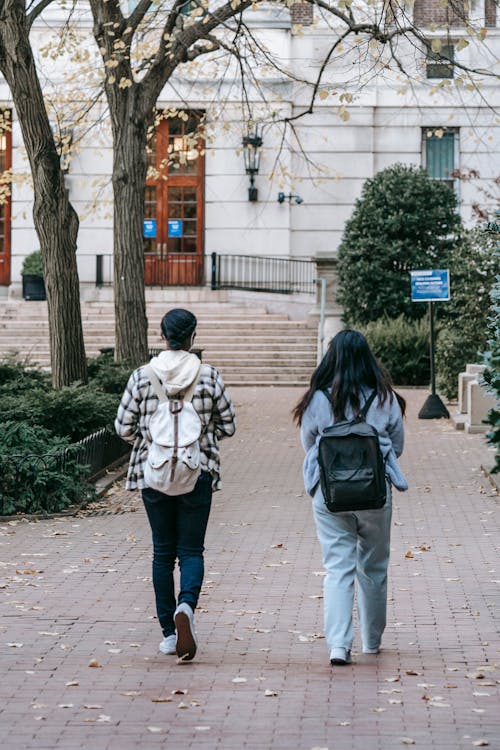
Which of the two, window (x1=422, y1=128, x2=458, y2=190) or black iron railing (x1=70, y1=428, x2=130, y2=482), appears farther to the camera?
window (x1=422, y1=128, x2=458, y2=190)

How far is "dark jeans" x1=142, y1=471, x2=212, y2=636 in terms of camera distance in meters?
6.77

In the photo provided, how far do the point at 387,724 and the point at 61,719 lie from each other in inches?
56.6

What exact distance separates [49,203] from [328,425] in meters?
10.4

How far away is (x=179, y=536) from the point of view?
6855 mm

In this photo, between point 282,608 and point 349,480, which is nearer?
point 349,480

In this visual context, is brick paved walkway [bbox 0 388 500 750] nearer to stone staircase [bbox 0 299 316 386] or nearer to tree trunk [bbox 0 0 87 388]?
tree trunk [bbox 0 0 87 388]

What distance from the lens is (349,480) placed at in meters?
6.47

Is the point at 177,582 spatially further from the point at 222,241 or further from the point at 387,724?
the point at 222,241

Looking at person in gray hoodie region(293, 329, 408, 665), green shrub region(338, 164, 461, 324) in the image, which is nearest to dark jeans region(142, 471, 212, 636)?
person in gray hoodie region(293, 329, 408, 665)

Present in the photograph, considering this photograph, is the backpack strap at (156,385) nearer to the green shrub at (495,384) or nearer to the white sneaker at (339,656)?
the white sneaker at (339,656)

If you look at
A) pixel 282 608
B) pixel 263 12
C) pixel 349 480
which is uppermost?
pixel 263 12

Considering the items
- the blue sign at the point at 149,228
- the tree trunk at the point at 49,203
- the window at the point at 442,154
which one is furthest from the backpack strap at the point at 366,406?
the window at the point at 442,154

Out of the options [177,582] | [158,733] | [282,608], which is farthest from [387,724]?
[177,582]

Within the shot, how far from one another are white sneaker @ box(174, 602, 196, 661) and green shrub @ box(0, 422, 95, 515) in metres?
5.18
